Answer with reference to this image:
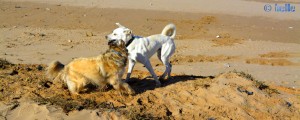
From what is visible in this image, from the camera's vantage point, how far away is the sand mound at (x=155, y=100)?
20.7ft

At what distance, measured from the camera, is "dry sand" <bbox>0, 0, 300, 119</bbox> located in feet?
22.5

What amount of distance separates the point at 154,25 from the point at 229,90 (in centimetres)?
1277

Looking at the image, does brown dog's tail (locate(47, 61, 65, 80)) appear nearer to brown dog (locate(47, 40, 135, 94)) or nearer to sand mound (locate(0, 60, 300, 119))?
sand mound (locate(0, 60, 300, 119))

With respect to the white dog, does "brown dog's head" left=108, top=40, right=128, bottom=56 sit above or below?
above

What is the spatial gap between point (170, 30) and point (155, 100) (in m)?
2.41

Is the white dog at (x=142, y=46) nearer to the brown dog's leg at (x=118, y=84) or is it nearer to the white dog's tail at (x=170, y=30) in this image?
the white dog's tail at (x=170, y=30)

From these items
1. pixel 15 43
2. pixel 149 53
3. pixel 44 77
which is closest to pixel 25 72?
pixel 44 77

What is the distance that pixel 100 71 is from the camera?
7.21m

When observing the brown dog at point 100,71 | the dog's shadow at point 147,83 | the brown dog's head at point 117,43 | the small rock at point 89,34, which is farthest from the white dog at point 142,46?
the small rock at point 89,34

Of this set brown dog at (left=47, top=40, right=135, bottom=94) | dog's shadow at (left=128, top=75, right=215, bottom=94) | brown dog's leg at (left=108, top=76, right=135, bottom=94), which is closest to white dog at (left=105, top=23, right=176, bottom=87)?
dog's shadow at (left=128, top=75, right=215, bottom=94)

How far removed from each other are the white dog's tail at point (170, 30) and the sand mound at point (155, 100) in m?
1.15

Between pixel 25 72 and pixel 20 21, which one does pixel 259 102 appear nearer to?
pixel 25 72

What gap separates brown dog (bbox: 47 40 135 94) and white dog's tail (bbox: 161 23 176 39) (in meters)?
1.98

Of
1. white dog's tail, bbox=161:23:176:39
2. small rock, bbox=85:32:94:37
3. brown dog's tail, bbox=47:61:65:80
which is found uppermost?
white dog's tail, bbox=161:23:176:39
